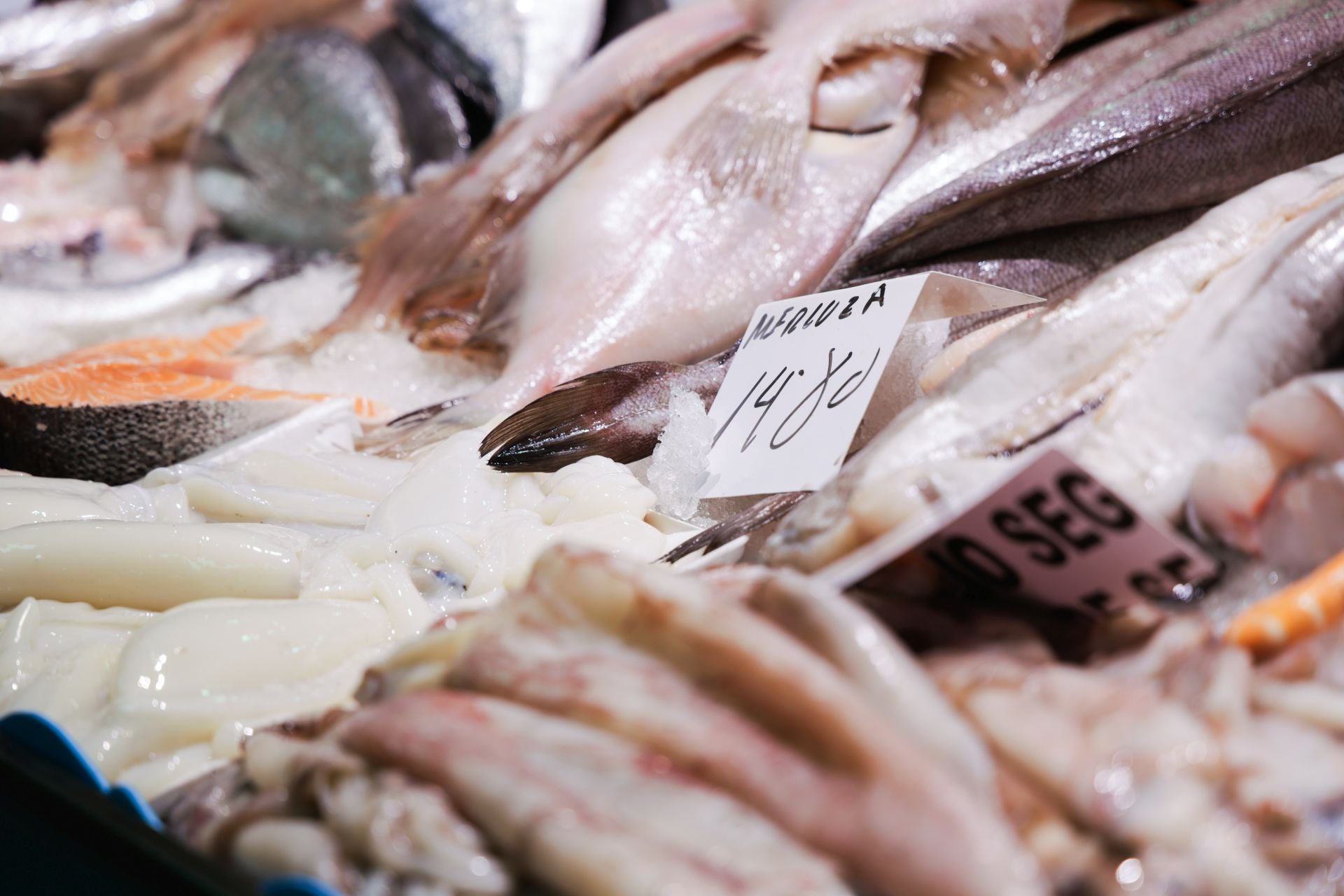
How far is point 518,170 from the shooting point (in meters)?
2.73

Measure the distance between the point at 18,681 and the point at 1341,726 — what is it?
1.34 meters

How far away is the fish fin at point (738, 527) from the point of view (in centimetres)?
135

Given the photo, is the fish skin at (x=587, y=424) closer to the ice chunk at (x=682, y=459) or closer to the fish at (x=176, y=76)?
the ice chunk at (x=682, y=459)

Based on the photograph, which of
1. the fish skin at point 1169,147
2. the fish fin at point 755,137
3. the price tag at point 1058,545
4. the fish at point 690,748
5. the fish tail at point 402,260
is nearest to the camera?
the fish at point 690,748

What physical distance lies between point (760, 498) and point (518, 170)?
1.48 m

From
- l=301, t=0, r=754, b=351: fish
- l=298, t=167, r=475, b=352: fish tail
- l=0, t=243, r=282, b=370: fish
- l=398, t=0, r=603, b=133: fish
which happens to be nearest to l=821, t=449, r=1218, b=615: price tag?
l=301, t=0, r=754, b=351: fish

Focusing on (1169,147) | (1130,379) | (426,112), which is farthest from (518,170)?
(1130,379)

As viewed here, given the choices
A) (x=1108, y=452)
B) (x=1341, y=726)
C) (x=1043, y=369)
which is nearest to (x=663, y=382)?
(x=1043, y=369)

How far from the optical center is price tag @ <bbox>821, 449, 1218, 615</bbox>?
86cm

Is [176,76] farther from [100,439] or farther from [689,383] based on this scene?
[689,383]

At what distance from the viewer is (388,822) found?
77 centimetres

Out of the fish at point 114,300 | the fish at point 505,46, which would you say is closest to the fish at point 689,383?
the fish at point 114,300

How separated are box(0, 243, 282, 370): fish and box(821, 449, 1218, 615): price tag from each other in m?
2.93

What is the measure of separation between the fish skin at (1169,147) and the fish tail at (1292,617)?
1.07 metres
